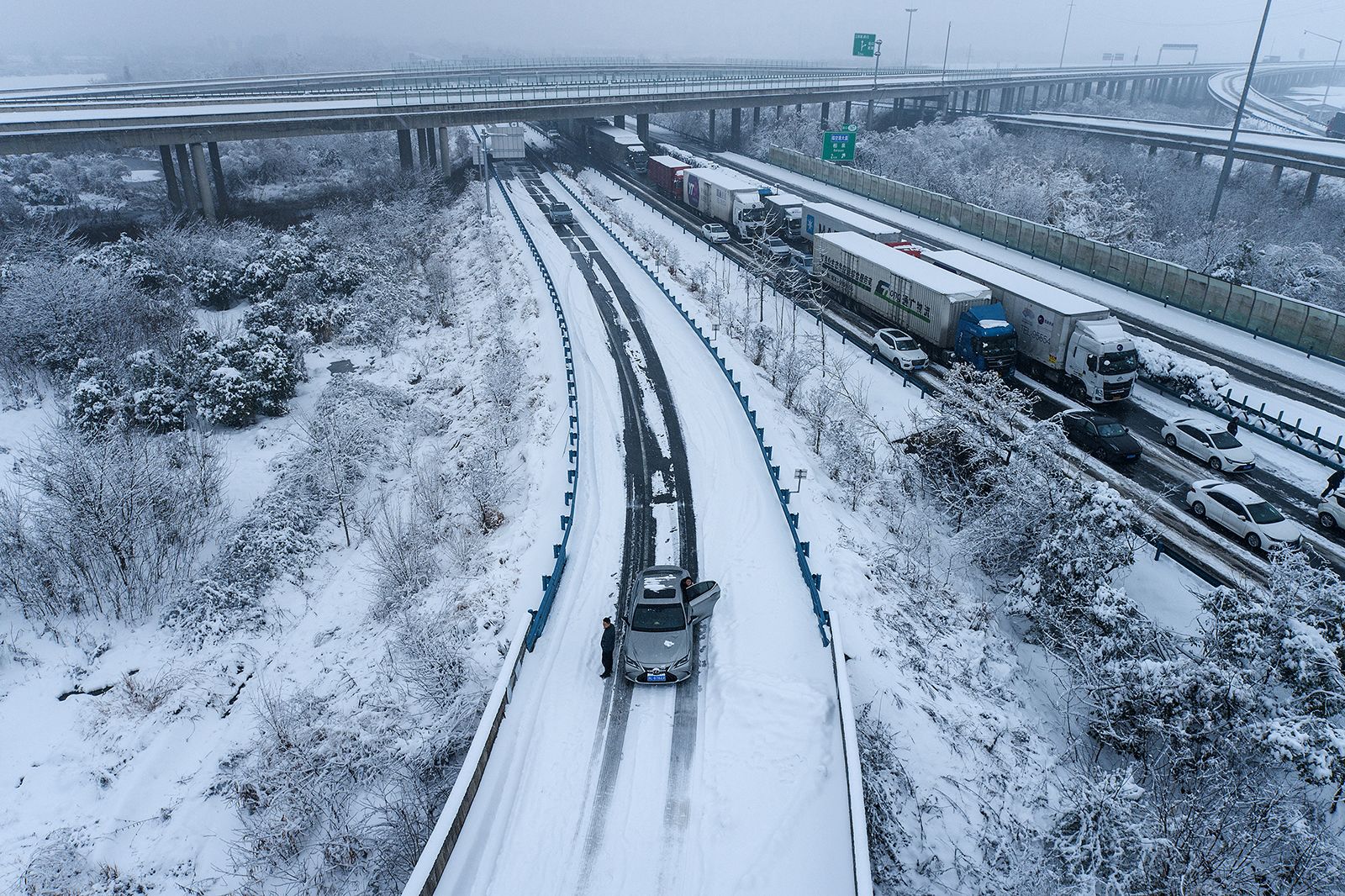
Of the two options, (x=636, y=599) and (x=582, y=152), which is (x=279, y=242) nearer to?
(x=636, y=599)

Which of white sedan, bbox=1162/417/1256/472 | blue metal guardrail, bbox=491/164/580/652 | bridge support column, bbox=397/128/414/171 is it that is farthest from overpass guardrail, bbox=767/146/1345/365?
bridge support column, bbox=397/128/414/171

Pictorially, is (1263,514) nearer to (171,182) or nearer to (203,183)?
(203,183)

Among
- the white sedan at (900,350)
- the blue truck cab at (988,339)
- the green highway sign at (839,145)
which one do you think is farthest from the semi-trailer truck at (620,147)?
the blue truck cab at (988,339)

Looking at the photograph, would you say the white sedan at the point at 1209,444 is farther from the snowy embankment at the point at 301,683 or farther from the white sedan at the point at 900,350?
the snowy embankment at the point at 301,683

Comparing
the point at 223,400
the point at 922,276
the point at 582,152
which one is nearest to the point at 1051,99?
the point at 582,152

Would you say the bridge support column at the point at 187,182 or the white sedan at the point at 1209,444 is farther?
the bridge support column at the point at 187,182
